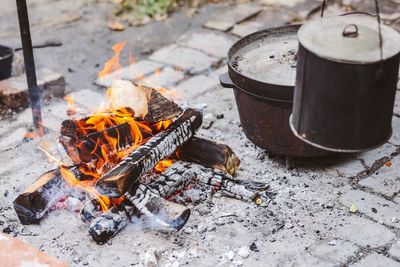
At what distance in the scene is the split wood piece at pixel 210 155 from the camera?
391 centimetres

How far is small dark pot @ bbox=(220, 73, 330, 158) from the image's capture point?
3.72 m

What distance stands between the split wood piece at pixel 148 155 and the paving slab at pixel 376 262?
1.31m

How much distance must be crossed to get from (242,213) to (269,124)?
1.95 feet

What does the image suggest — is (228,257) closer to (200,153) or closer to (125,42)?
(200,153)

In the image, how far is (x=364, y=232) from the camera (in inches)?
137

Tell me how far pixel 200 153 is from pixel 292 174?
0.62 m

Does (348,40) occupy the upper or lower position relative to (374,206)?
upper

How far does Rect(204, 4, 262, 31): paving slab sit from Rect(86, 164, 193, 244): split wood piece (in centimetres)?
259

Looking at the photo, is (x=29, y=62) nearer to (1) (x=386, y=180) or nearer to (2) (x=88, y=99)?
(2) (x=88, y=99)

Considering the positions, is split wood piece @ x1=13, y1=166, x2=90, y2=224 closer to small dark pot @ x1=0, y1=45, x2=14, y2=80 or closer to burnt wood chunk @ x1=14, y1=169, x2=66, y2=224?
burnt wood chunk @ x1=14, y1=169, x2=66, y2=224

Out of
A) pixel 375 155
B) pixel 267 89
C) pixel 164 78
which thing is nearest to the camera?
pixel 267 89

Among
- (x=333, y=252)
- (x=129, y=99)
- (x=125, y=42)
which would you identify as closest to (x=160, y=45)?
(x=125, y=42)

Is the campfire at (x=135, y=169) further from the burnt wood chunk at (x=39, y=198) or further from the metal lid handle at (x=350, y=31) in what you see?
the metal lid handle at (x=350, y=31)

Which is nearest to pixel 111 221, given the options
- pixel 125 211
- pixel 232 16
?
pixel 125 211
